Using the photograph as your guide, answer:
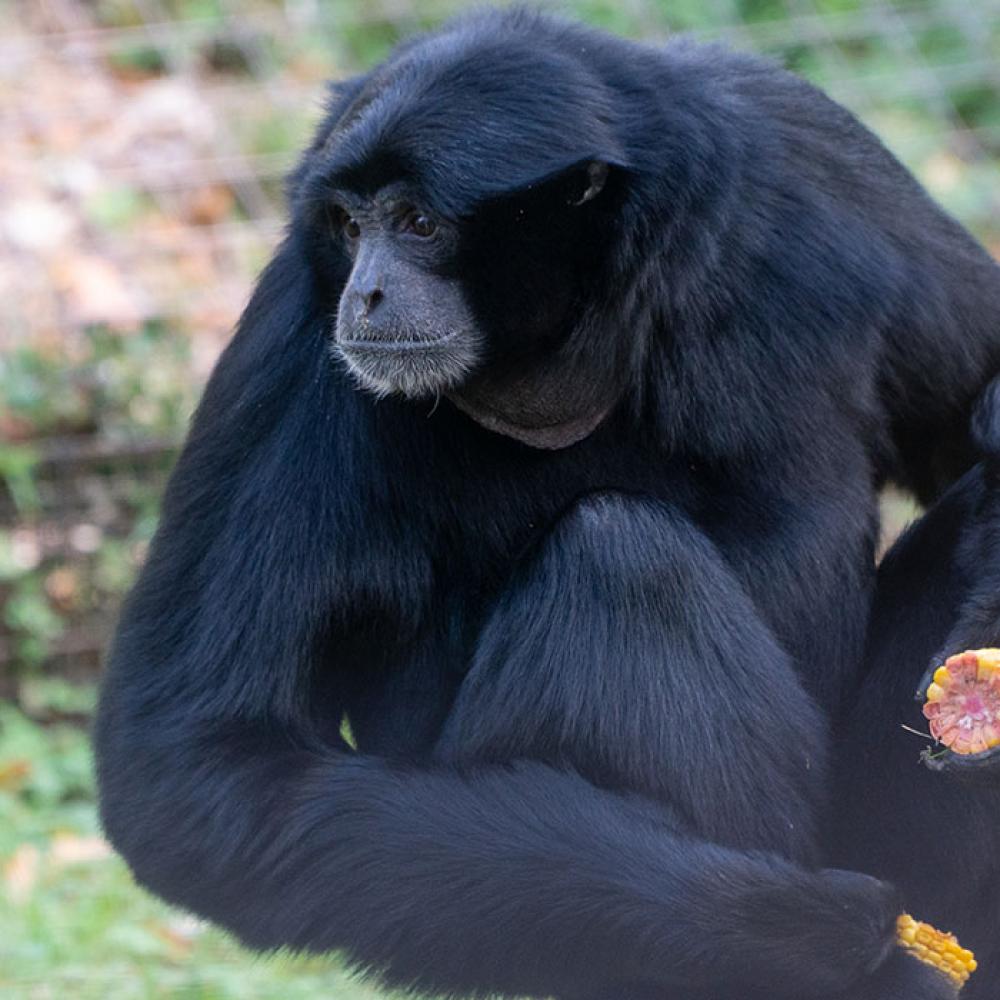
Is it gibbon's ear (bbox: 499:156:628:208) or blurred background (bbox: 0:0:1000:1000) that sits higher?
gibbon's ear (bbox: 499:156:628:208)

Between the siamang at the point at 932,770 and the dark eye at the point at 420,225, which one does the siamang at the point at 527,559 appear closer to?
the dark eye at the point at 420,225

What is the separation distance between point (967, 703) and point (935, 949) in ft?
2.19

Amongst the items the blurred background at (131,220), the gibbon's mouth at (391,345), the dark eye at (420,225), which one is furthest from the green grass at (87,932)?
the dark eye at (420,225)

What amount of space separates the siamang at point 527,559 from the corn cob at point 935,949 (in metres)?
0.07

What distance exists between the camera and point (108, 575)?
8930mm

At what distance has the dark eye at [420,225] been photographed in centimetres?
437

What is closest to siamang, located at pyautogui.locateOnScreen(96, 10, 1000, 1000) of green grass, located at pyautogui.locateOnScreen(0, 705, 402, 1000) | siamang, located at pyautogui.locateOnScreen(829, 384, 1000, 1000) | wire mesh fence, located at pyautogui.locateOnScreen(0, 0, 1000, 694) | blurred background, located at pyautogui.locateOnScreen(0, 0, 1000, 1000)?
siamang, located at pyautogui.locateOnScreen(829, 384, 1000, 1000)

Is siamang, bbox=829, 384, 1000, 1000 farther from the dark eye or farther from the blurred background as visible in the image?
the blurred background

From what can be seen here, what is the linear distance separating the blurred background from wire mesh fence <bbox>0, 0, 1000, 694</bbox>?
1cm

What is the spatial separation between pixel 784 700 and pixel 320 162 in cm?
183

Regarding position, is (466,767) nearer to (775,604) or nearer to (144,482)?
(775,604)

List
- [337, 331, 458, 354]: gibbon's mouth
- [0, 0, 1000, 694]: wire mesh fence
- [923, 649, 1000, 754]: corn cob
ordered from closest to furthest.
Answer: [923, 649, 1000, 754]: corn cob
[337, 331, 458, 354]: gibbon's mouth
[0, 0, 1000, 694]: wire mesh fence

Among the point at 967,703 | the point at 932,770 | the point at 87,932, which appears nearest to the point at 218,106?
the point at 87,932

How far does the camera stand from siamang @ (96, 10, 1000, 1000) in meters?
4.22
